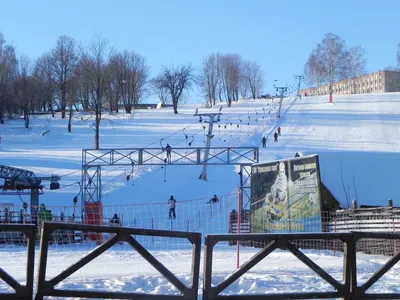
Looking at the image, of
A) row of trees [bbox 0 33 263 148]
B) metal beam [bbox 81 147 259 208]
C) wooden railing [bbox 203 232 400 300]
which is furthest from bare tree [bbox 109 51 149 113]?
wooden railing [bbox 203 232 400 300]

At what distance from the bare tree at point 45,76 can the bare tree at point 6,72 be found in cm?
410

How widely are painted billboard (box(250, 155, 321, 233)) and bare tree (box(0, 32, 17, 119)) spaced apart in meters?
52.0

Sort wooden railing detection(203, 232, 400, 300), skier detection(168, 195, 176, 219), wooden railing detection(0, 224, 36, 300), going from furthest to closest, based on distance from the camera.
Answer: skier detection(168, 195, 176, 219)
wooden railing detection(203, 232, 400, 300)
wooden railing detection(0, 224, 36, 300)

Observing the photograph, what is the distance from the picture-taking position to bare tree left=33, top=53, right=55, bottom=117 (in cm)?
8761

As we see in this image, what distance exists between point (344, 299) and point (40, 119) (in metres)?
81.1

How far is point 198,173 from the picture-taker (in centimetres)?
4369

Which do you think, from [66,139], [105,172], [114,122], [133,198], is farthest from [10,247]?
[114,122]

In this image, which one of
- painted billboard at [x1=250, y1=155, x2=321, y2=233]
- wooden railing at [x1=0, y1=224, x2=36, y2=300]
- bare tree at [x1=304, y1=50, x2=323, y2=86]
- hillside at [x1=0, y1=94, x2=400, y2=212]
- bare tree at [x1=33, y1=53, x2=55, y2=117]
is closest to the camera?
wooden railing at [x1=0, y1=224, x2=36, y2=300]

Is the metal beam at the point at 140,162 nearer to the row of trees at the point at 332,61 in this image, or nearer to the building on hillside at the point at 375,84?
the row of trees at the point at 332,61

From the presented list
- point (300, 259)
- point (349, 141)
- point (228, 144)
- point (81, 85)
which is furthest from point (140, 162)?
point (81, 85)

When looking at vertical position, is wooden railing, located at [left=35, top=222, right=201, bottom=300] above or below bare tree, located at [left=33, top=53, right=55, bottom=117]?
below

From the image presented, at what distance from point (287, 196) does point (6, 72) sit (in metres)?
66.6

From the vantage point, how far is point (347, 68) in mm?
101000

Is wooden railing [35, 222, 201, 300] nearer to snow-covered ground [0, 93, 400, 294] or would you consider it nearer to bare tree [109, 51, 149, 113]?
snow-covered ground [0, 93, 400, 294]
